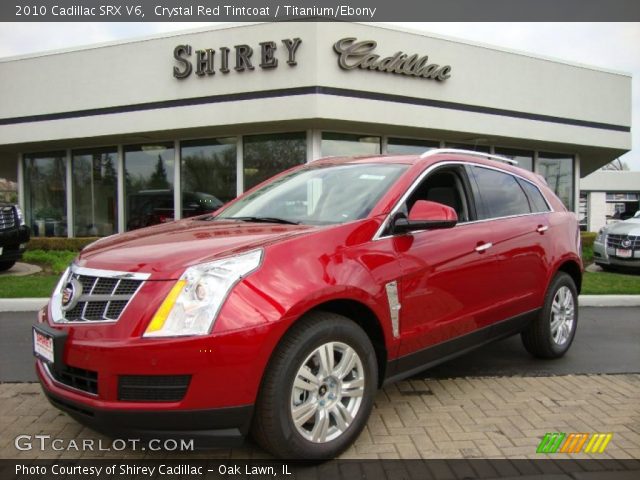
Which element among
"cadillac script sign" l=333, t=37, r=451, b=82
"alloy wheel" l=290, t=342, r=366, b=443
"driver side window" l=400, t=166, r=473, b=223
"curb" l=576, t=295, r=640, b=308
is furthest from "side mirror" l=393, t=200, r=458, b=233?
"cadillac script sign" l=333, t=37, r=451, b=82

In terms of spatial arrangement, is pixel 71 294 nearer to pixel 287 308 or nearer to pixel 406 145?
pixel 287 308

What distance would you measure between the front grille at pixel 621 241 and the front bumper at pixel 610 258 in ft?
0.30

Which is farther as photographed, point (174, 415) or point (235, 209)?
point (235, 209)

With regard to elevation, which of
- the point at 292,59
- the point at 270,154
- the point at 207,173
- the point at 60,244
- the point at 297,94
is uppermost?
the point at 292,59

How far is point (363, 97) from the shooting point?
1245 centimetres

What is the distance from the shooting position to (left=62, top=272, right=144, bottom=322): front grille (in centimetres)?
254

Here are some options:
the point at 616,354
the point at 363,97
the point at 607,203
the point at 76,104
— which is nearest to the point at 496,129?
the point at 363,97

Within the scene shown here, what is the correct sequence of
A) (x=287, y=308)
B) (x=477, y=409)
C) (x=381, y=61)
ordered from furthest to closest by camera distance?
(x=381, y=61)
(x=477, y=409)
(x=287, y=308)

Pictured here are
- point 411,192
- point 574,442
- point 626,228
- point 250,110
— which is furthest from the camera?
point 250,110

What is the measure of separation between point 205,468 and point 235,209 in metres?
1.96

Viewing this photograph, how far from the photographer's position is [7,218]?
30.9 ft

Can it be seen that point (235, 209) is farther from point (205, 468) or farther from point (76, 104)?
point (76, 104)

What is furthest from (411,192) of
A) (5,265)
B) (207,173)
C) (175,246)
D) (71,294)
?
Result: (207,173)

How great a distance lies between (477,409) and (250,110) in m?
10.3
